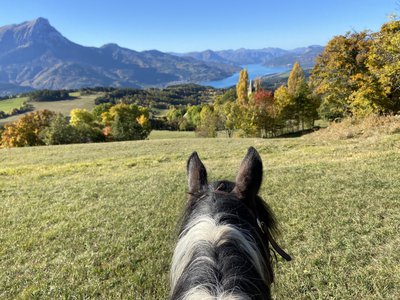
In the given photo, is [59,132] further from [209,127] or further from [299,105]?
[299,105]

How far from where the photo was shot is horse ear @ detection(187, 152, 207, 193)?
1.72 meters

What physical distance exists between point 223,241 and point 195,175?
557mm

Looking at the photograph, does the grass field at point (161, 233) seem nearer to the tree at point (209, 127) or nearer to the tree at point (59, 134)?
the tree at point (59, 134)

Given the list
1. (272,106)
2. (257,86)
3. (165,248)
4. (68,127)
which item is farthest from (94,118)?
(165,248)

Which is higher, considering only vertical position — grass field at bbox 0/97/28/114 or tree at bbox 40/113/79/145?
grass field at bbox 0/97/28/114

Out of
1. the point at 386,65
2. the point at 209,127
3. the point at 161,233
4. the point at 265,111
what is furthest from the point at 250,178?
the point at 209,127

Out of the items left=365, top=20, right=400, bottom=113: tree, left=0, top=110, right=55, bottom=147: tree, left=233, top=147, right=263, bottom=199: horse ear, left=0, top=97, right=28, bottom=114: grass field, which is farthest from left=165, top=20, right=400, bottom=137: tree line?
left=0, top=97, right=28, bottom=114: grass field

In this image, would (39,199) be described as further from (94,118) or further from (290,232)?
(94,118)

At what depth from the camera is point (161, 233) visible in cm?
562

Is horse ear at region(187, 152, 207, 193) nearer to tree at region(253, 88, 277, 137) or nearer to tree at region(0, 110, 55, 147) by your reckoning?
tree at region(253, 88, 277, 137)

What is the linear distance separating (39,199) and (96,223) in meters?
3.62

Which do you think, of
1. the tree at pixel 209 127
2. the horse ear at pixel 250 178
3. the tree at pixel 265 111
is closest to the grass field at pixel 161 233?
the horse ear at pixel 250 178

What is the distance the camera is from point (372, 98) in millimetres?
24562

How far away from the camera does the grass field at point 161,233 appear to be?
3.73 meters
